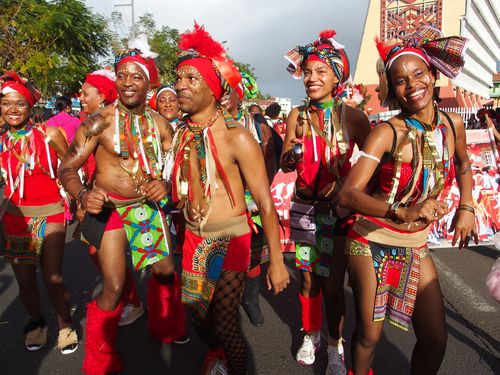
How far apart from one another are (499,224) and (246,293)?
12.8 ft

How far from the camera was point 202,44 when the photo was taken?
2502 millimetres

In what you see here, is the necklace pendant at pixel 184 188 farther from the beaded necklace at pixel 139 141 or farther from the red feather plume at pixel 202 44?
the red feather plume at pixel 202 44

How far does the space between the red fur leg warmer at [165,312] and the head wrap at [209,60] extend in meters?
1.61

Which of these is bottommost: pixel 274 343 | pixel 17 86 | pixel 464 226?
pixel 274 343

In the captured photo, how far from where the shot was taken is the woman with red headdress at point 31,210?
3.20 m

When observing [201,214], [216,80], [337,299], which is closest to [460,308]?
[337,299]

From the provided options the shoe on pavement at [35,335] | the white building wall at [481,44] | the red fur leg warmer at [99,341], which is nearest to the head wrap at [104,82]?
the red fur leg warmer at [99,341]

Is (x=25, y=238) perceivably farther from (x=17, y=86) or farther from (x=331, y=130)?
(x=331, y=130)

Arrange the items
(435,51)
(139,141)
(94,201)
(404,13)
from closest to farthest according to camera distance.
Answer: (435,51) < (94,201) < (139,141) < (404,13)

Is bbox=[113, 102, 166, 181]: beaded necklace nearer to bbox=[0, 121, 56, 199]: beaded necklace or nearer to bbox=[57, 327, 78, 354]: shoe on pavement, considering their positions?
bbox=[0, 121, 56, 199]: beaded necklace

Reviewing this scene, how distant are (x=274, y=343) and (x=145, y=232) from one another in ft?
4.58

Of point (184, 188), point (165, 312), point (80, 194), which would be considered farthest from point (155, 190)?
point (165, 312)

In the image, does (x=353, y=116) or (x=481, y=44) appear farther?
(x=481, y=44)

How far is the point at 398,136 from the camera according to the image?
2.10 m
